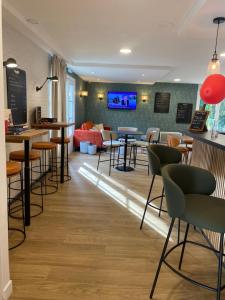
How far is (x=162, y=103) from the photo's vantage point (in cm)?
933

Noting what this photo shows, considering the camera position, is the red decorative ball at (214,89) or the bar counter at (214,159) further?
the red decorative ball at (214,89)

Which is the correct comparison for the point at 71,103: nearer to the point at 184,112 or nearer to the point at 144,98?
the point at 144,98

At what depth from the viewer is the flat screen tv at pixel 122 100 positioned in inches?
365

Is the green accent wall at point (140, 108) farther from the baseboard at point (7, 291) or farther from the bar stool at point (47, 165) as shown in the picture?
the baseboard at point (7, 291)

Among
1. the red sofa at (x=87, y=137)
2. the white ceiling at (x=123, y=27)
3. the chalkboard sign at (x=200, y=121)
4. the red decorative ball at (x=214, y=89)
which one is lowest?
the red sofa at (x=87, y=137)

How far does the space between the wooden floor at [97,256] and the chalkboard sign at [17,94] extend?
126 centimetres

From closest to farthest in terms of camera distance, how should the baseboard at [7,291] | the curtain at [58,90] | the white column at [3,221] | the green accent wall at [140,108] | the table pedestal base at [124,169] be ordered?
the white column at [3,221], the baseboard at [7,291], the curtain at [58,90], the table pedestal base at [124,169], the green accent wall at [140,108]

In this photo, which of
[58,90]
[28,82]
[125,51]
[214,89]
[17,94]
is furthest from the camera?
[58,90]

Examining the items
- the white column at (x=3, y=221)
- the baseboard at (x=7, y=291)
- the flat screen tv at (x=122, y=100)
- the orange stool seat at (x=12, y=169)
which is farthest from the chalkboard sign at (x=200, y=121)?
the flat screen tv at (x=122, y=100)

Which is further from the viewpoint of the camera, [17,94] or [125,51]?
[125,51]

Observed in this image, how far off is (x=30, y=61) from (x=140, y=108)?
20.4 feet

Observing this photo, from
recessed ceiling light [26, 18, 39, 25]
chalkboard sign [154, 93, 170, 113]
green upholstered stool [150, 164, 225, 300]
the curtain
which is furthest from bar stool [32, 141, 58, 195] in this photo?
chalkboard sign [154, 93, 170, 113]

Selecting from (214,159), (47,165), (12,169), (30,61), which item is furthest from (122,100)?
(12,169)

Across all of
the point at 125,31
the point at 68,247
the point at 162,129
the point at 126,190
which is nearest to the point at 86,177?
the point at 126,190
